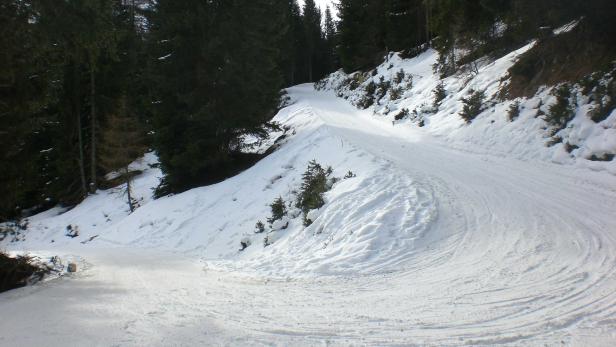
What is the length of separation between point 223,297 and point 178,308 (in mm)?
696

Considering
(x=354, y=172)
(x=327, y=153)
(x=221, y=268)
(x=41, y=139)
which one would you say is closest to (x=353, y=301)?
(x=221, y=268)

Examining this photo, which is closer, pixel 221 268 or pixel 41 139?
pixel 221 268

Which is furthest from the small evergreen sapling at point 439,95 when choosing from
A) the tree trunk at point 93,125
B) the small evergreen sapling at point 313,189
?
the tree trunk at point 93,125

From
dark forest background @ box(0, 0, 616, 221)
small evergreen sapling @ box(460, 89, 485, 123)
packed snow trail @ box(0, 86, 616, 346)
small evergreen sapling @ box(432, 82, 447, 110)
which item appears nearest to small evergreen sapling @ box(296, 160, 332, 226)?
packed snow trail @ box(0, 86, 616, 346)

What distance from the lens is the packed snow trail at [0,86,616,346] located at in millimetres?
4230

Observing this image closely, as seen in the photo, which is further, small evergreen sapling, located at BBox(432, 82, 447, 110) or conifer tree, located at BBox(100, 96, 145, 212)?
conifer tree, located at BBox(100, 96, 145, 212)

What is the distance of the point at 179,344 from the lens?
4.16 meters

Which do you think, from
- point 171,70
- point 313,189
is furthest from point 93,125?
point 313,189

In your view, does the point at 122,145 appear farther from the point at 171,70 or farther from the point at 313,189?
the point at 313,189

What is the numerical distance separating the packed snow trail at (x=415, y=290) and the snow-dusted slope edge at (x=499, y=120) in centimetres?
143

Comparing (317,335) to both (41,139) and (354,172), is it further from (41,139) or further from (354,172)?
(41,139)

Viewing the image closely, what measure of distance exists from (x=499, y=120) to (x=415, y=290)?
37.4 ft

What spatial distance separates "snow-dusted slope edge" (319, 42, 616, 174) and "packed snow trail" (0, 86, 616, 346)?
4.69ft

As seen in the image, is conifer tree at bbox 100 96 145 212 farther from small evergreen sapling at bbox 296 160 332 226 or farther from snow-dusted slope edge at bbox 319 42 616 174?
snow-dusted slope edge at bbox 319 42 616 174
